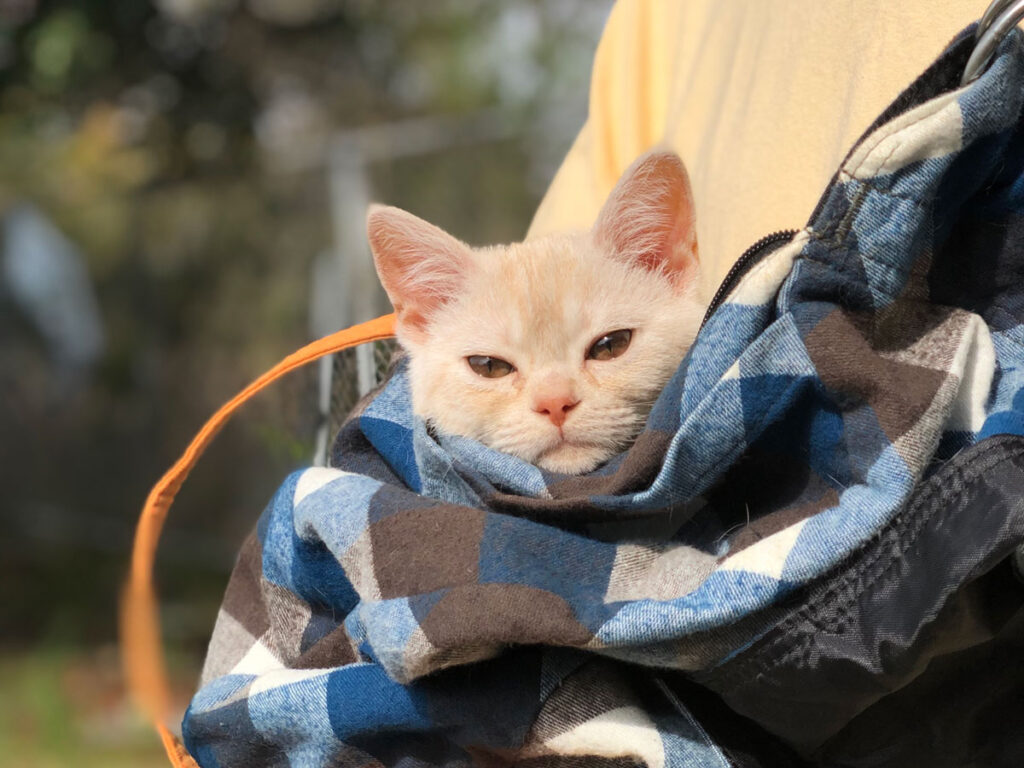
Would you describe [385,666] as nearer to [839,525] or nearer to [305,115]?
[839,525]

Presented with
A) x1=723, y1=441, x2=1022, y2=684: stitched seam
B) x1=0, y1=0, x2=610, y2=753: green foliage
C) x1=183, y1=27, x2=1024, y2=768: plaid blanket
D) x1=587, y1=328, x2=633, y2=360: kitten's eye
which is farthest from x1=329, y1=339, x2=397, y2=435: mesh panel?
x1=0, y1=0, x2=610, y2=753: green foliage

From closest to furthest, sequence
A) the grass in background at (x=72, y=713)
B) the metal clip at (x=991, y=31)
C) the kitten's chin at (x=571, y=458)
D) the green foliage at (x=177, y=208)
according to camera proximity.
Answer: the metal clip at (x=991, y=31), the kitten's chin at (x=571, y=458), the grass in background at (x=72, y=713), the green foliage at (x=177, y=208)

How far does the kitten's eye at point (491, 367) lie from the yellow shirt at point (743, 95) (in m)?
0.26

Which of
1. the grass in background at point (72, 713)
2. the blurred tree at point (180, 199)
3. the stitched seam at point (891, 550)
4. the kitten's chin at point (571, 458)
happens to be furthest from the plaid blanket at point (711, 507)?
the blurred tree at point (180, 199)

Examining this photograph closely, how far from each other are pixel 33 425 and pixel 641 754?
373 cm

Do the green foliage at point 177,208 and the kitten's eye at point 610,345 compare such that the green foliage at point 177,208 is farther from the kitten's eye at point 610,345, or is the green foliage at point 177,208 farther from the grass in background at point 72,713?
the kitten's eye at point 610,345

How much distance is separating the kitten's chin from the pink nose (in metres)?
0.02

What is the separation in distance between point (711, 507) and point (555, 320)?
296 millimetres

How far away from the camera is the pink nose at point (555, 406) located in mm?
804

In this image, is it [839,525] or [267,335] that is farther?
[267,335]

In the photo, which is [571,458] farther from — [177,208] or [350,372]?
[177,208]

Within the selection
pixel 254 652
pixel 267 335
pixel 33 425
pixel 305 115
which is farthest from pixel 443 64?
pixel 254 652

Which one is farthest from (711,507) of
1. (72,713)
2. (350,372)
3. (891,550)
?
(72,713)

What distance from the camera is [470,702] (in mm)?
587
